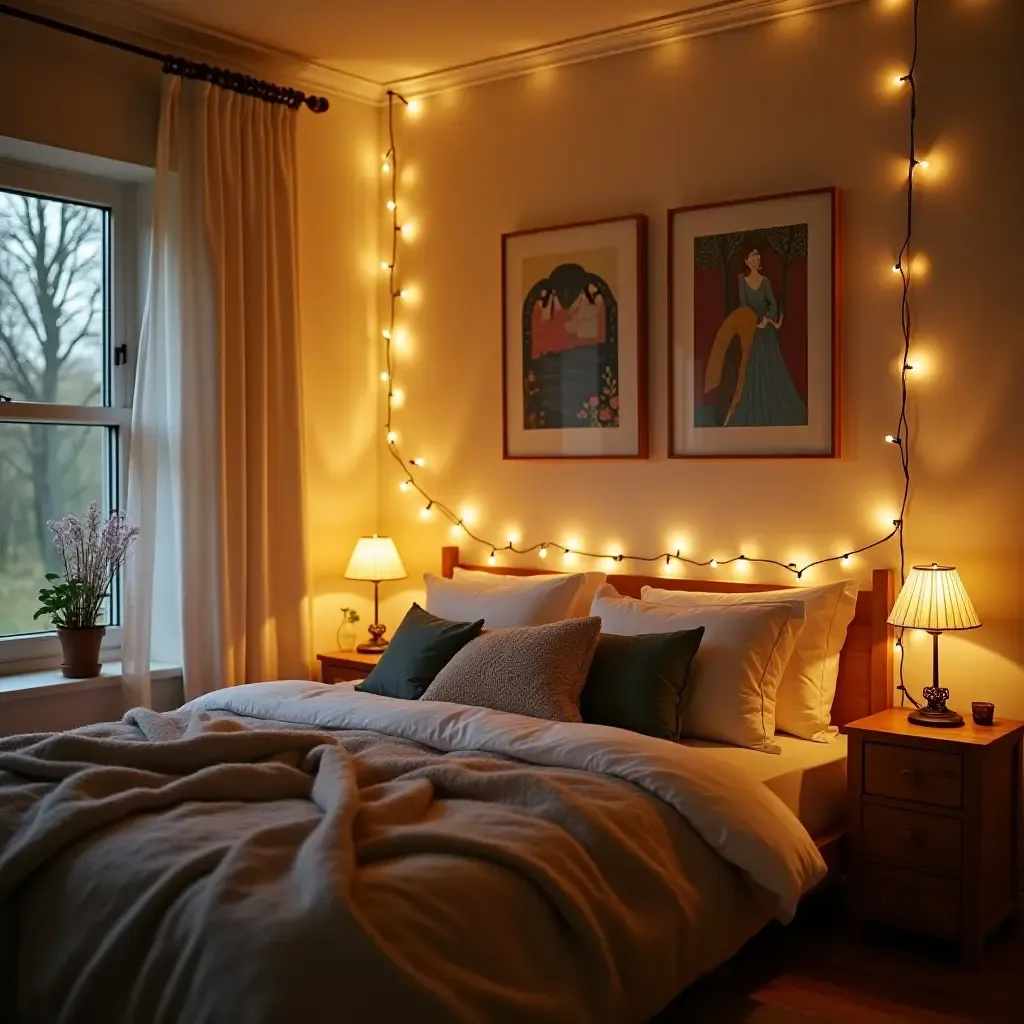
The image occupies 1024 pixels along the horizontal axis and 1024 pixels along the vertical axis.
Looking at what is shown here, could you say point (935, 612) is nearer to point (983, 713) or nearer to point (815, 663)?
point (983, 713)

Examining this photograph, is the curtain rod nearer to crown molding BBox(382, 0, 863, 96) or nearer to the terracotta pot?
crown molding BBox(382, 0, 863, 96)

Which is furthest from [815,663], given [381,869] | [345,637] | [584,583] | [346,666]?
[345,637]

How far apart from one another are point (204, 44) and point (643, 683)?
266 centimetres

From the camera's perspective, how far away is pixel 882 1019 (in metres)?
2.92

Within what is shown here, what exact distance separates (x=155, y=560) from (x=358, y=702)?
1166 millimetres

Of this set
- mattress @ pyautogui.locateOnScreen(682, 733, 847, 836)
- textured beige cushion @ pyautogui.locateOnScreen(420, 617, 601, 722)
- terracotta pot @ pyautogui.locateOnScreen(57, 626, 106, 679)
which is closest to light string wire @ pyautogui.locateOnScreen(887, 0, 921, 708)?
mattress @ pyautogui.locateOnScreen(682, 733, 847, 836)

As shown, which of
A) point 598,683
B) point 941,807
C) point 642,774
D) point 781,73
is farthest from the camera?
point 781,73

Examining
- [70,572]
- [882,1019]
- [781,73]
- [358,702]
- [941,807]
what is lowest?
[882,1019]

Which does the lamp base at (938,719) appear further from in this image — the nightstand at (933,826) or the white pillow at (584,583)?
the white pillow at (584,583)

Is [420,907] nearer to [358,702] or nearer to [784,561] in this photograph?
[358,702]

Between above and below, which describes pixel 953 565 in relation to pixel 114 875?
above

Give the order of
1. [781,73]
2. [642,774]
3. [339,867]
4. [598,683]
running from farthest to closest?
[781,73], [598,683], [642,774], [339,867]

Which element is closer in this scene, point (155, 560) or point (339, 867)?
point (339, 867)

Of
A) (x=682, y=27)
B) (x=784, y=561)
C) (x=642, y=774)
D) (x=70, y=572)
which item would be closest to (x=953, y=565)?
(x=784, y=561)
